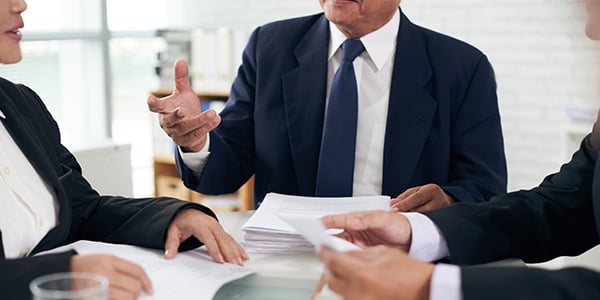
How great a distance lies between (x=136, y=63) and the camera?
5.38 m

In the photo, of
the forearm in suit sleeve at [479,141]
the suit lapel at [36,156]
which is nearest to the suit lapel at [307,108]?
the forearm in suit sleeve at [479,141]

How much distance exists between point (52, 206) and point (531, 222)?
3.42 ft

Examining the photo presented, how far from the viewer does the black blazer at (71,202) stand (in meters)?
1.69

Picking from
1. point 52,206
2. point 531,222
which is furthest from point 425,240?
point 52,206

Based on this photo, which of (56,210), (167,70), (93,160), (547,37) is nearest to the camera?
(56,210)

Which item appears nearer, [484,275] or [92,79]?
[484,275]

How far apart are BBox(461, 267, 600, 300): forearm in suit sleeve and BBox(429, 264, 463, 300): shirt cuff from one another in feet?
0.04

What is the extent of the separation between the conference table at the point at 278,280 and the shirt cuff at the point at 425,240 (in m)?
0.20

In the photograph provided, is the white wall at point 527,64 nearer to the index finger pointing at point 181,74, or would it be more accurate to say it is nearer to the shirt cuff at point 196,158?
the shirt cuff at point 196,158

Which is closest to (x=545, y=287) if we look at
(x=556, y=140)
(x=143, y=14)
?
(x=556, y=140)

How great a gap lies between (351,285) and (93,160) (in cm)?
233

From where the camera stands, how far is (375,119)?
7.48ft

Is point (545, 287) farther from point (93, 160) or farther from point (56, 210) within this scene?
point (93, 160)

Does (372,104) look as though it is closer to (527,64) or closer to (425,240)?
(425,240)
